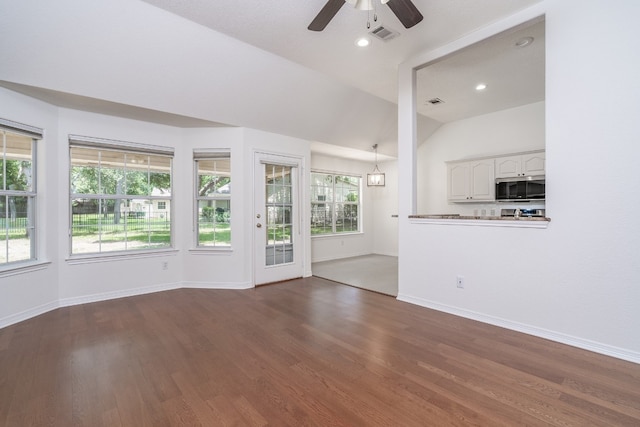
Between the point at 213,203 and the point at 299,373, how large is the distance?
3199 mm

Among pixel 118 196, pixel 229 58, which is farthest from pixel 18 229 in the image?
pixel 229 58

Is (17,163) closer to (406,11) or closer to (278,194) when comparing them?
(278,194)

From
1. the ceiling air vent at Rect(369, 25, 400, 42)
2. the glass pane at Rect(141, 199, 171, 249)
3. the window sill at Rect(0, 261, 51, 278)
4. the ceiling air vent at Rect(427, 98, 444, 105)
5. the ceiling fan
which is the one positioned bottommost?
the window sill at Rect(0, 261, 51, 278)

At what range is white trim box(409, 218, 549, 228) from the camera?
2.72 metres

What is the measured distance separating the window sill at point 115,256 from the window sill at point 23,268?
10.6 inches

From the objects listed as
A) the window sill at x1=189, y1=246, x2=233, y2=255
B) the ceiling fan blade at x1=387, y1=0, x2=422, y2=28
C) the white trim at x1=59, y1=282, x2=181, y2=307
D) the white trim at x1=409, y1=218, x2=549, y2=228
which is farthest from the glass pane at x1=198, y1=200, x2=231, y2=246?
the ceiling fan blade at x1=387, y1=0, x2=422, y2=28

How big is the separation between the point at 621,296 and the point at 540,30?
2717 mm

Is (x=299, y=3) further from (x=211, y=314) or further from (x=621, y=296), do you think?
(x=621, y=296)

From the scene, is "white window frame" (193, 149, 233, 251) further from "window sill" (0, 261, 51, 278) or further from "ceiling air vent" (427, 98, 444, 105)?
"ceiling air vent" (427, 98, 444, 105)

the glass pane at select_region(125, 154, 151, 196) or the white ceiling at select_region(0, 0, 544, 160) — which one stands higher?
the white ceiling at select_region(0, 0, 544, 160)

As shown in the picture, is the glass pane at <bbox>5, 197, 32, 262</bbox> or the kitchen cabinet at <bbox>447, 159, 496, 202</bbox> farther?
the kitchen cabinet at <bbox>447, 159, 496, 202</bbox>

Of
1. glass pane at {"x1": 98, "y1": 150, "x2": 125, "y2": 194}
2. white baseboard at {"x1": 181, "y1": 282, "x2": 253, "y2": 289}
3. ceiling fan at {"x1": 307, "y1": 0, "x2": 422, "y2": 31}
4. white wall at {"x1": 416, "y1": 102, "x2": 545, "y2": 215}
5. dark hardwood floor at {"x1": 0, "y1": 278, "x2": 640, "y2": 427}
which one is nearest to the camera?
dark hardwood floor at {"x1": 0, "y1": 278, "x2": 640, "y2": 427}

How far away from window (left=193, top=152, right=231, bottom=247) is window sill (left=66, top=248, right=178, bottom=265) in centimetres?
50

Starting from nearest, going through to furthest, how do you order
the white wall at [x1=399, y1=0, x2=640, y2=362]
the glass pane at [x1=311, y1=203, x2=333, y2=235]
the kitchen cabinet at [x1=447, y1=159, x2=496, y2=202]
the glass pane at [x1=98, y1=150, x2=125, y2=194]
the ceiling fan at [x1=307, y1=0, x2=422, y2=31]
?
the ceiling fan at [x1=307, y1=0, x2=422, y2=31], the white wall at [x1=399, y1=0, x2=640, y2=362], the glass pane at [x1=98, y1=150, x2=125, y2=194], the kitchen cabinet at [x1=447, y1=159, x2=496, y2=202], the glass pane at [x1=311, y1=203, x2=333, y2=235]
